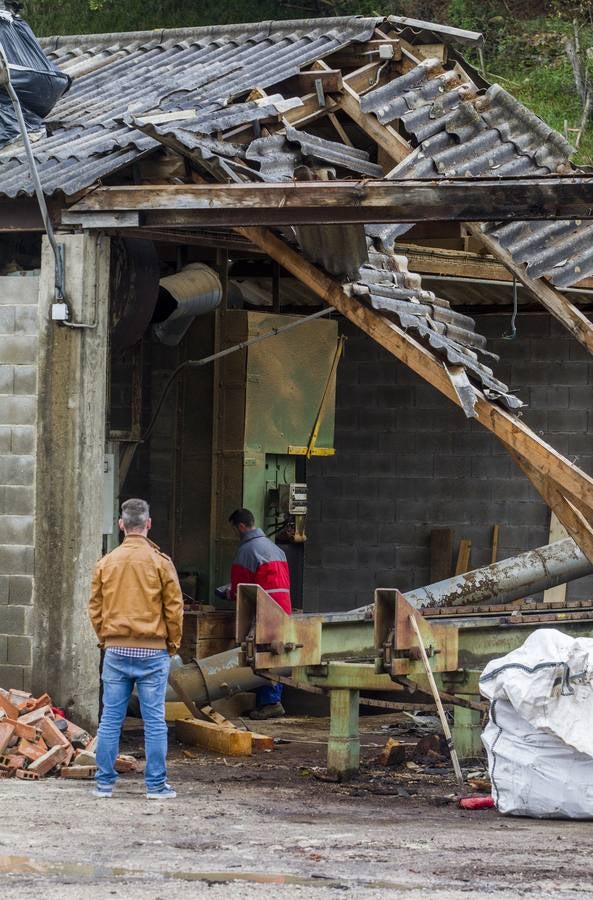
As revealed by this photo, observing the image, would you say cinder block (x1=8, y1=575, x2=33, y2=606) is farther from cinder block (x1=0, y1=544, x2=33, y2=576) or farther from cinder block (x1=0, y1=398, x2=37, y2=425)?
cinder block (x1=0, y1=398, x2=37, y2=425)

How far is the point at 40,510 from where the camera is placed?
33.9ft

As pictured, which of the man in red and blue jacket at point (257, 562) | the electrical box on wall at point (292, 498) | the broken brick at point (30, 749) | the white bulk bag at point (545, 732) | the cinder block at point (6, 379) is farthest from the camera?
the electrical box on wall at point (292, 498)

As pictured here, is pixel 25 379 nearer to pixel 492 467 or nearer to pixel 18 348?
pixel 18 348

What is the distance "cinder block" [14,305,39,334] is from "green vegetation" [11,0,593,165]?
13302 millimetres

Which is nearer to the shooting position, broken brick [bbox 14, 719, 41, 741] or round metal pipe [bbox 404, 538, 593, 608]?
broken brick [bbox 14, 719, 41, 741]

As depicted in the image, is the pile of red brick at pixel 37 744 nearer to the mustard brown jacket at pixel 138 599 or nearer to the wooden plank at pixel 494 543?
the mustard brown jacket at pixel 138 599

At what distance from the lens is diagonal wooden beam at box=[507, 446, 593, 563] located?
32.9 ft

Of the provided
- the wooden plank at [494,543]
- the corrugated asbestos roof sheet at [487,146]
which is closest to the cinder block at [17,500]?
the corrugated asbestos roof sheet at [487,146]

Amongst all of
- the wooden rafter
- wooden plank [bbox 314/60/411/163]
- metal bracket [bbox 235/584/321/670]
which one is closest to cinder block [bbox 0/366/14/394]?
the wooden rafter

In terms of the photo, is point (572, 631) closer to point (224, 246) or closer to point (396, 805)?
point (396, 805)

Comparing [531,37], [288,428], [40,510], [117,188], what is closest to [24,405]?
[40,510]

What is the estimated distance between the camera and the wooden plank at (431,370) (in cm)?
985

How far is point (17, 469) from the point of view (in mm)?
10414

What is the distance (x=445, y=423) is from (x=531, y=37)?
11313mm
